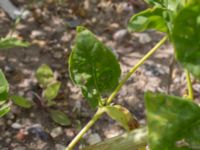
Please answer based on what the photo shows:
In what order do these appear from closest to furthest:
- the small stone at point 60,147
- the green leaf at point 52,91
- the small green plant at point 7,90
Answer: the small green plant at point 7,90
the small stone at point 60,147
the green leaf at point 52,91

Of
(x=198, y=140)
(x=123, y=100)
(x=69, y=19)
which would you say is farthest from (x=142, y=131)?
(x=69, y=19)

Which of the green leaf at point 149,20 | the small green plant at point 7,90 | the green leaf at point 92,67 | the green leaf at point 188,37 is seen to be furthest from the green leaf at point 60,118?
the green leaf at point 188,37

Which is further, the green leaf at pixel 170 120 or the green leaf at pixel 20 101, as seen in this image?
the green leaf at pixel 20 101

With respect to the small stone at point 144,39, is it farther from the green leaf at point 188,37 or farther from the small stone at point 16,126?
the green leaf at point 188,37

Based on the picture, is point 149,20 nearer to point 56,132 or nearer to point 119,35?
point 56,132

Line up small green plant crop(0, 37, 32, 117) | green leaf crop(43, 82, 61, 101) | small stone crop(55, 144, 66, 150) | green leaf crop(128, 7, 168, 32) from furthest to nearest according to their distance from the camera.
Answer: green leaf crop(43, 82, 61, 101) → small stone crop(55, 144, 66, 150) → small green plant crop(0, 37, 32, 117) → green leaf crop(128, 7, 168, 32)

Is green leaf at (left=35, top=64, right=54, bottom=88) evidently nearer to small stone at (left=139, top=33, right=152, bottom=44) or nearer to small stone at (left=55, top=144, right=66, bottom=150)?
small stone at (left=55, top=144, right=66, bottom=150)

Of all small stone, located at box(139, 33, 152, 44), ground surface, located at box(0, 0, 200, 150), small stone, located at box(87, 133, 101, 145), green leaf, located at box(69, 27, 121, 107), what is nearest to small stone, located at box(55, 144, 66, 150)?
ground surface, located at box(0, 0, 200, 150)

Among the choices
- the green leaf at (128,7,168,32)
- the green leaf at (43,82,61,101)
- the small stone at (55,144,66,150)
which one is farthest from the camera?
the green leaf at (43,82,61,101)
